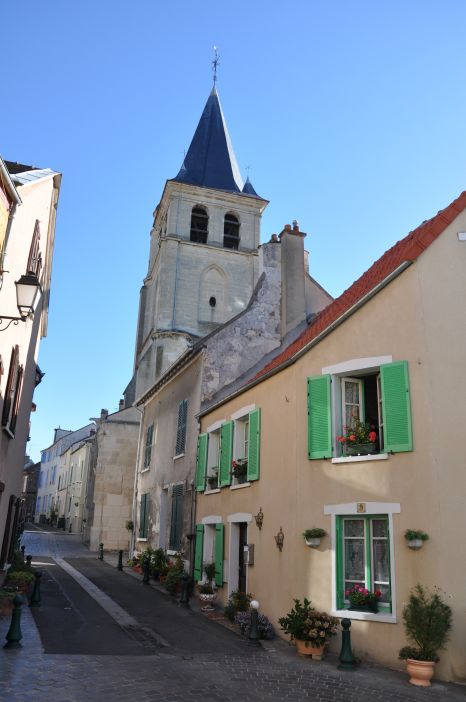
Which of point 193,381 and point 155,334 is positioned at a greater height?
point 155,334

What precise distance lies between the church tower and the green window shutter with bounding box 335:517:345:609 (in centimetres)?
2541

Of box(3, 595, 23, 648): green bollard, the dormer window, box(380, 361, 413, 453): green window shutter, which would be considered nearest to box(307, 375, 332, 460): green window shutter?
box(380, 361, 413, 453): green window shutter

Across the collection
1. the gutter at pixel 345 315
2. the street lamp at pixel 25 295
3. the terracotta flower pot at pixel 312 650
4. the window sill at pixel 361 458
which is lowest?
the terracotta flower pot at pixel 312 650

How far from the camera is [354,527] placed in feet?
28.8

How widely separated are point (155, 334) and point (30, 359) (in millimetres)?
20681

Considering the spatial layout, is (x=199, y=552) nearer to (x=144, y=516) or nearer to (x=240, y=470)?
(x=240, y=470)

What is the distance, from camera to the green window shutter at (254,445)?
11.5 meters

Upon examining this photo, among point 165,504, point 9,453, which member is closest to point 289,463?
point 9,453

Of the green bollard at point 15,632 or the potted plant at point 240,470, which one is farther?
the potted plant at point 240,470

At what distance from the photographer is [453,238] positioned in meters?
9.09

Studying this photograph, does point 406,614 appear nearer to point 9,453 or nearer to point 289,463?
point 289,463

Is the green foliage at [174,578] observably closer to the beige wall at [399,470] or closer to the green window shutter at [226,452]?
the green window shutter at [226,452]

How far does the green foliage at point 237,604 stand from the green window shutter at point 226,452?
2514mm

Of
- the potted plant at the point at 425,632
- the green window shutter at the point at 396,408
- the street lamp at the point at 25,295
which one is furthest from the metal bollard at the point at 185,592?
the street lamp at the point at 25,295
